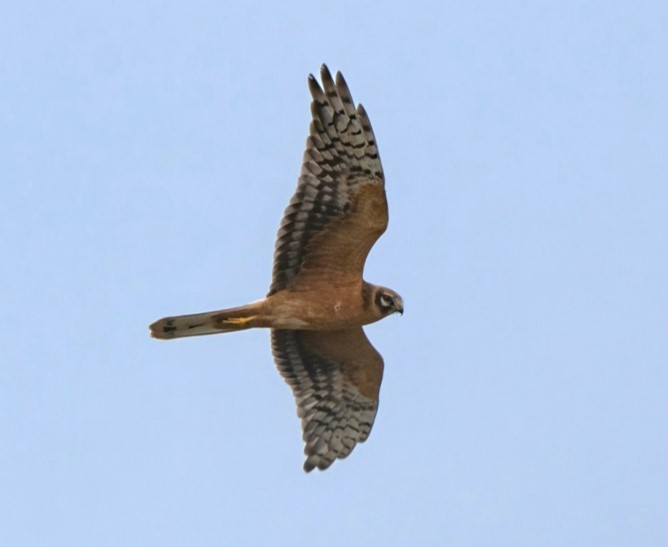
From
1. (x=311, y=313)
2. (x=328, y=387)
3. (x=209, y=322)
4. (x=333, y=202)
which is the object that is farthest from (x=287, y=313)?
(x=328, y=387)

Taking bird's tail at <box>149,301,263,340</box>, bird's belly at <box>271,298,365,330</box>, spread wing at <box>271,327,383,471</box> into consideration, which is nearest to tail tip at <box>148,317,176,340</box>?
bird's tail at <box>149,301,263,340</box>

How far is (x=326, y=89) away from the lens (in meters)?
15.4

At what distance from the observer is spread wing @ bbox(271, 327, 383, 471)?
17.2 meters

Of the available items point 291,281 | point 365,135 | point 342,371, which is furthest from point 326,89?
point 342,371

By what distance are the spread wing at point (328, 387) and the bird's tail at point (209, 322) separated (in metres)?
1.26

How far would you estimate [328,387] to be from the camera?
17406mm

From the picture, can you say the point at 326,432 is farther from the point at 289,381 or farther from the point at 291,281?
the point at 291,281

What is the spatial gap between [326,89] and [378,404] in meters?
3.90

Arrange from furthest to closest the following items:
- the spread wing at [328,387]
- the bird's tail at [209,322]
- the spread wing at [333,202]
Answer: the spread wing at [328,387] → the bird's tail at [209,322] → the spread wing at [333,202]

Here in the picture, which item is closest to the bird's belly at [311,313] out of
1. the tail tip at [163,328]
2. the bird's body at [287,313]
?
the bird's body at [287,313]

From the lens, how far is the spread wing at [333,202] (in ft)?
50.9

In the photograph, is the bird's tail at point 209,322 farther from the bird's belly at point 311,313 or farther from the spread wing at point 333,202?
the spread wing at point 333,202

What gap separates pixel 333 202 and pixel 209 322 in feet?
5.75

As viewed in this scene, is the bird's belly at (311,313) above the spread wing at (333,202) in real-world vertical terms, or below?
below
